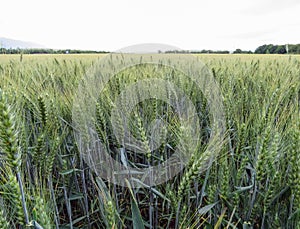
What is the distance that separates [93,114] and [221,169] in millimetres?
610

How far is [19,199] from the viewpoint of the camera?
0.67 metres

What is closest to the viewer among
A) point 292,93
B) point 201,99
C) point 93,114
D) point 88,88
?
Answer: point 93,114

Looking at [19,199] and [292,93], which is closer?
[19,199]

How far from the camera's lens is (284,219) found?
101 centimetres

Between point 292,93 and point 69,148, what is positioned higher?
point 292,93

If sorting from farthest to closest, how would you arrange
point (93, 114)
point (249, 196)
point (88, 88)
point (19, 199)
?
point (88, 88) < point (93, 114) < point (249, 196) < point (19, 199)

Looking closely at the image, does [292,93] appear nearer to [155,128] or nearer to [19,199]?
[155,128]

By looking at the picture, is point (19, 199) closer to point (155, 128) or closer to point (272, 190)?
point (155, 128)

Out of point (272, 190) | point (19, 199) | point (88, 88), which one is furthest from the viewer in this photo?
point (88, 88)

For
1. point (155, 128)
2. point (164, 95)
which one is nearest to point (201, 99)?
point (164, 95)

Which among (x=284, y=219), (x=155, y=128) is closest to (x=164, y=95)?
(x=155, y=128)

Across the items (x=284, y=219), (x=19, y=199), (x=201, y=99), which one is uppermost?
(x=201, y=99)

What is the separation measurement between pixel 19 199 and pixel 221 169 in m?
0.71

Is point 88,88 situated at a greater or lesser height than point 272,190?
greater
